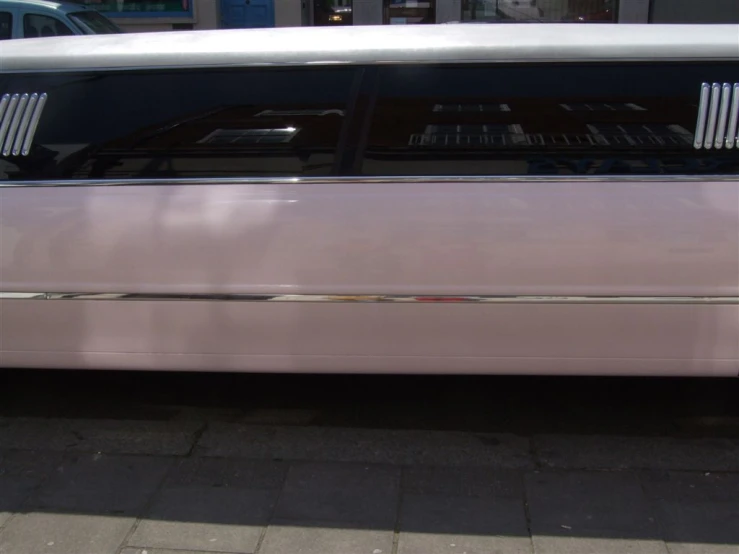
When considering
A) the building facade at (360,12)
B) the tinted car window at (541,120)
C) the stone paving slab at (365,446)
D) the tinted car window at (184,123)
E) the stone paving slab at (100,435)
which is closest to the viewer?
the tinted car window at (541,120)

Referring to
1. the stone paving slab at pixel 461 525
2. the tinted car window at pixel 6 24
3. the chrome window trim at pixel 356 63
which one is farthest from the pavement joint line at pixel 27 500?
the tinted car window at pixel 6 24

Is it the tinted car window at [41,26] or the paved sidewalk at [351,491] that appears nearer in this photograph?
the paved sidewalk at [351,491]

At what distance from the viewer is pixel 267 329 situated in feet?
10.1

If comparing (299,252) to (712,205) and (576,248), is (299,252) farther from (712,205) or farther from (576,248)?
(712,205)

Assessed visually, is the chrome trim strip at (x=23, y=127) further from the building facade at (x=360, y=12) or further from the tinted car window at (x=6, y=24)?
the building facade at (x=360, y=12)

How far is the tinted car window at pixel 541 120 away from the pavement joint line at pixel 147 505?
56.4 inches

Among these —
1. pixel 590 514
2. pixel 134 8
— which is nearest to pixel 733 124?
pixel 590 514

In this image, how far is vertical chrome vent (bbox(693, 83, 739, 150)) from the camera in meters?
2.83

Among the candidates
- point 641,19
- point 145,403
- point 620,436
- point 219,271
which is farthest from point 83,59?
point 641,19

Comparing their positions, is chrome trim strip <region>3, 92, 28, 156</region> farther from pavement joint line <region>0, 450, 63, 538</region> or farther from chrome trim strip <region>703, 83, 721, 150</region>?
chrome trim strip <region>703, 83, 721, 150</region>

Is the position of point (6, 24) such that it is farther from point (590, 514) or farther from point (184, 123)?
point (590, 514)

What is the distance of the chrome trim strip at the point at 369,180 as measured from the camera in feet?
9.32

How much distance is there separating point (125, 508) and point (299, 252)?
1146mm

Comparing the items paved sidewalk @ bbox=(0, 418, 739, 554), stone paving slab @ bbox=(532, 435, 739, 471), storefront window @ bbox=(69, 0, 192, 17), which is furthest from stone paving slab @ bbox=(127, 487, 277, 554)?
storefront window @ bbox=(69, 0, 192, 17)
